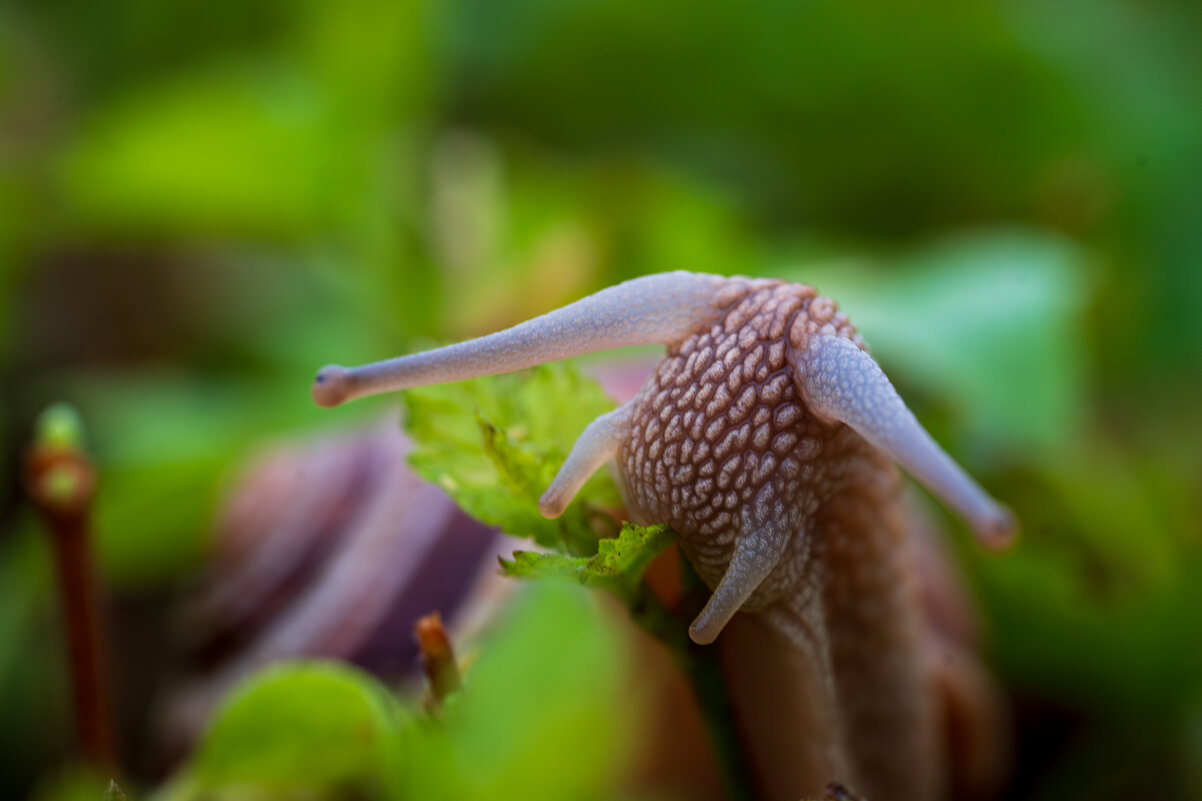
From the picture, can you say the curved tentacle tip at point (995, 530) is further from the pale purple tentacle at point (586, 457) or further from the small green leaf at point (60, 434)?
the small green leaf at point (60, 434)

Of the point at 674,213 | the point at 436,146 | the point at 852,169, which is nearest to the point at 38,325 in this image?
the point at 436,146

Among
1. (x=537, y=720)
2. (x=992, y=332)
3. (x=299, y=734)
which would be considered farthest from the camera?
(x=992, y=332)

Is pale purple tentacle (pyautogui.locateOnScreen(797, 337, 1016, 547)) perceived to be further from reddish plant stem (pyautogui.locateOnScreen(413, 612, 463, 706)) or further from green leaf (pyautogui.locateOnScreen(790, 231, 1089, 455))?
green leaf (pyautogui.locateOnScreen(790, 231, 1089, 455))

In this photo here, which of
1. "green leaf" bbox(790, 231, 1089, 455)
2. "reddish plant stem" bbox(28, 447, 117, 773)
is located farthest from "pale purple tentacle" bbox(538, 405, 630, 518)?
"green leaf" bbox(790, 231, 1089, 455)

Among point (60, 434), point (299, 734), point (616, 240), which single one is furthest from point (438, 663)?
point (616, 240)

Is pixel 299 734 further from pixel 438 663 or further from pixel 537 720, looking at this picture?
pixel 537 720

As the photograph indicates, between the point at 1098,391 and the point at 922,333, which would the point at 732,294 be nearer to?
the point at 922,333
